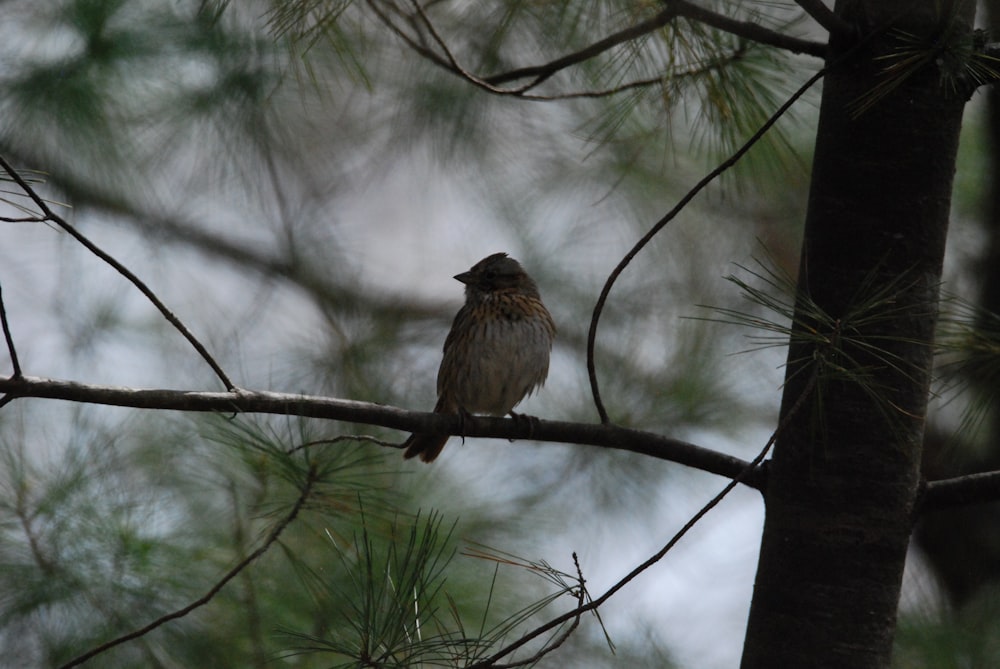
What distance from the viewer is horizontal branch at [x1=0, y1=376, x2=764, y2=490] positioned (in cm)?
229

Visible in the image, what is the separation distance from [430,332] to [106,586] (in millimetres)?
2386

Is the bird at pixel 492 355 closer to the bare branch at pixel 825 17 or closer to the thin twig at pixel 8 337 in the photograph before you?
the bare branch at pixel 825 17

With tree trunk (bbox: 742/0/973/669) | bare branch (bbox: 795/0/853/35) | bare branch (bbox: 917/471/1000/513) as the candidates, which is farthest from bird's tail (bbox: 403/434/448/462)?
bare branch (bbox: 795/0/853/35)

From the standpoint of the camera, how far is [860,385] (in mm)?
2500

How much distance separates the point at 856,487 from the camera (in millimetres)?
2557

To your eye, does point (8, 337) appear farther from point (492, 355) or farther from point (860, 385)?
point (492, 355)

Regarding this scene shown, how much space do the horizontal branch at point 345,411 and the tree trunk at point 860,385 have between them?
0.20m

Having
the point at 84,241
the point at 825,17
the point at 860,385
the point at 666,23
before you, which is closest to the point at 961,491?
the point at 860,385

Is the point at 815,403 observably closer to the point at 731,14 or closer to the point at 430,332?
the point at 731,14

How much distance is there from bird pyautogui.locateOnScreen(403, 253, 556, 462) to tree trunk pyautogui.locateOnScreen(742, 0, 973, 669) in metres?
1.67

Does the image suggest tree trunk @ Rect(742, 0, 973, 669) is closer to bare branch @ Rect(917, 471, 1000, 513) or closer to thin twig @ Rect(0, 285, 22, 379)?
bare branch @ Rect(917, 471, 1000, 513)

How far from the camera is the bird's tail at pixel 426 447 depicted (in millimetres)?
4371

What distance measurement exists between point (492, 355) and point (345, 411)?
1.73m

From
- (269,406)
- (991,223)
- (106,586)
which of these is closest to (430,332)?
(106,586)
